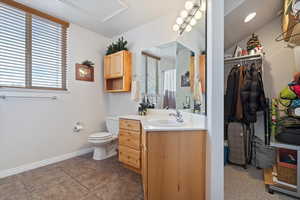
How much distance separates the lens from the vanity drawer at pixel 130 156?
1.83 meters

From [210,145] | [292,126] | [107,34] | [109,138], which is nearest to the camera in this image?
[210,145]

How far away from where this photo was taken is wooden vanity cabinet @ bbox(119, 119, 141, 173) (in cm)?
183

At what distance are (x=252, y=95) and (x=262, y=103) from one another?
0.65ft

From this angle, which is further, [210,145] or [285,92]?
[285,92]

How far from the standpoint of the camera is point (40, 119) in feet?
7.04

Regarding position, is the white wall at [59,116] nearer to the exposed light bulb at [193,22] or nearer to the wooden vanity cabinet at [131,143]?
the wooden vanity cabinet at [131,143]

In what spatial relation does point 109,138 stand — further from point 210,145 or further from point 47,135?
point 210,145

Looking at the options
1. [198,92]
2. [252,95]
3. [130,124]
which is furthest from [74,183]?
[252,95]

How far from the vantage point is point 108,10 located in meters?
2.14

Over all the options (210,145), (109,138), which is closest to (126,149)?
(109,138)

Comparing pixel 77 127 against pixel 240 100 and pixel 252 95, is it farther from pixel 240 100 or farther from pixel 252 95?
pixel 252 95

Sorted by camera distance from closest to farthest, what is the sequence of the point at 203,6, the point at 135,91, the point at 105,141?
the point at 203,6
the point at 105,141
the point at 135,91

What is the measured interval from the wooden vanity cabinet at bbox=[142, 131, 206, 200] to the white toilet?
1.32 m

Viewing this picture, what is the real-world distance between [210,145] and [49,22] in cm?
307
